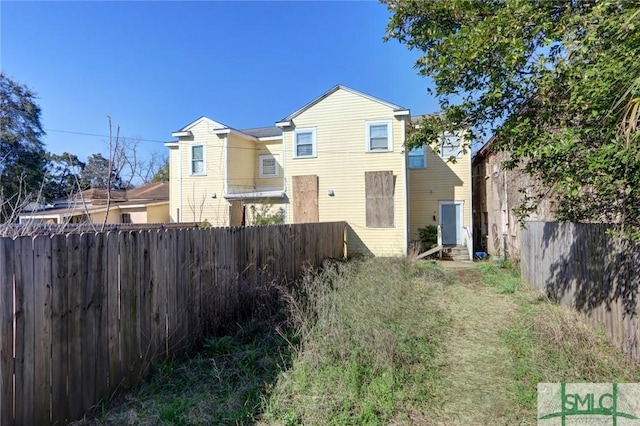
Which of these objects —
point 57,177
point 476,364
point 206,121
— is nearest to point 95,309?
point 476,364

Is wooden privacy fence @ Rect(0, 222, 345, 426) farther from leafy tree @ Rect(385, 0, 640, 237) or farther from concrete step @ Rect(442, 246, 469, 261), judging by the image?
concrete step @ Rect(442, 246, 469, 261)

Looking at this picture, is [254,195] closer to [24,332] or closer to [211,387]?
[211,387]

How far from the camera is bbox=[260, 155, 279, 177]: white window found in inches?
657

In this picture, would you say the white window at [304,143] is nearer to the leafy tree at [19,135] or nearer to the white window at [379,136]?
the white window at [379,136]

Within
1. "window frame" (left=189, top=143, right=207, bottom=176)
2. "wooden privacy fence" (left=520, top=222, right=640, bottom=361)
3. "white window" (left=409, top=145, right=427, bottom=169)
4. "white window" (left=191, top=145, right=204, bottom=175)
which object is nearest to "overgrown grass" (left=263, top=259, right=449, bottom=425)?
"wooden privacy fence" (left=520, top=222, right=640, bottom=361)

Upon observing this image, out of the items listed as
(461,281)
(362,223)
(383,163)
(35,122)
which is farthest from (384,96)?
(35,122)

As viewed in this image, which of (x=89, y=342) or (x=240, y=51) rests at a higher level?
(x=240, y=51)

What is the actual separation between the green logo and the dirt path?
323 mm

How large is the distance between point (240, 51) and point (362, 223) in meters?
8.42

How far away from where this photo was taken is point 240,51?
12.8 metres

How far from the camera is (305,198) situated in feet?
45.4

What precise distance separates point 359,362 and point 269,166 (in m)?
14.4

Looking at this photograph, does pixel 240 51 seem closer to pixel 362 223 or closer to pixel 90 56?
pixel 90 56

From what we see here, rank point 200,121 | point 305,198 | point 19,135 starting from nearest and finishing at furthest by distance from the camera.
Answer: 1. point 305,198
2. point 200,121
3. point 19,135
